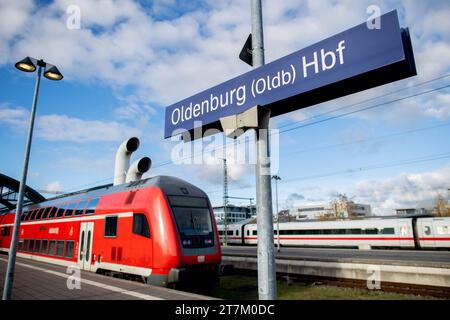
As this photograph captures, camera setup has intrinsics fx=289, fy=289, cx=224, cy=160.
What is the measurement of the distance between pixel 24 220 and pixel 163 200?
13.5m

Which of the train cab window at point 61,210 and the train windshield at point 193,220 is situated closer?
the train windshield at point 193,220

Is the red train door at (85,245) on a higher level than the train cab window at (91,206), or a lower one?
lower

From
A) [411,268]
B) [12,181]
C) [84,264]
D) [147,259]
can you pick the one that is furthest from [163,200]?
[12,181]

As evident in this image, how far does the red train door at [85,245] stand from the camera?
1089cm

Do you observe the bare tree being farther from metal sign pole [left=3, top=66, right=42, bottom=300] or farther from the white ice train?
metal sign pole [left=3, top=66, right=42, bottom=300]

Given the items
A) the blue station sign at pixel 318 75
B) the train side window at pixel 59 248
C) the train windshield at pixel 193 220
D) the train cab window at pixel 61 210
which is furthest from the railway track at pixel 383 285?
the blue station sign at pixel 318 75

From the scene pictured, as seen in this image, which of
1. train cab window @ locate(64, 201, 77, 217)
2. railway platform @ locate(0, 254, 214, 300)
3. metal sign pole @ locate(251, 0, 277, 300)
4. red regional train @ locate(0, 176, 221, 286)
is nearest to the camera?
metal sign pole @ locate(251, 0, 277, 300)

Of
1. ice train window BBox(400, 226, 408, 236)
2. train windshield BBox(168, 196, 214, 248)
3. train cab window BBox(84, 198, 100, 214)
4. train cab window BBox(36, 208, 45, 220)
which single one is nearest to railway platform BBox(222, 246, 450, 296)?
train windshield BBox(168, 196, 214, 248)

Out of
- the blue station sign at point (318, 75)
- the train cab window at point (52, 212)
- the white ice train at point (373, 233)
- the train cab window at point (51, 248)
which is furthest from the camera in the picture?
the white ice train at point (373, 233)

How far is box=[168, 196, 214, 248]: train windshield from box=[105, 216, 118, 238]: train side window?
2.48 m

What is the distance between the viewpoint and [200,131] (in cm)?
382

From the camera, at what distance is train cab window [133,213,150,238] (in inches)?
343

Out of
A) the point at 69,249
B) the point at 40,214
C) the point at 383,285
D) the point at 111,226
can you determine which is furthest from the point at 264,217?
the point at 40,214

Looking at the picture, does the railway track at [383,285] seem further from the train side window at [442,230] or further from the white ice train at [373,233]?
the train side window at [442,230]
